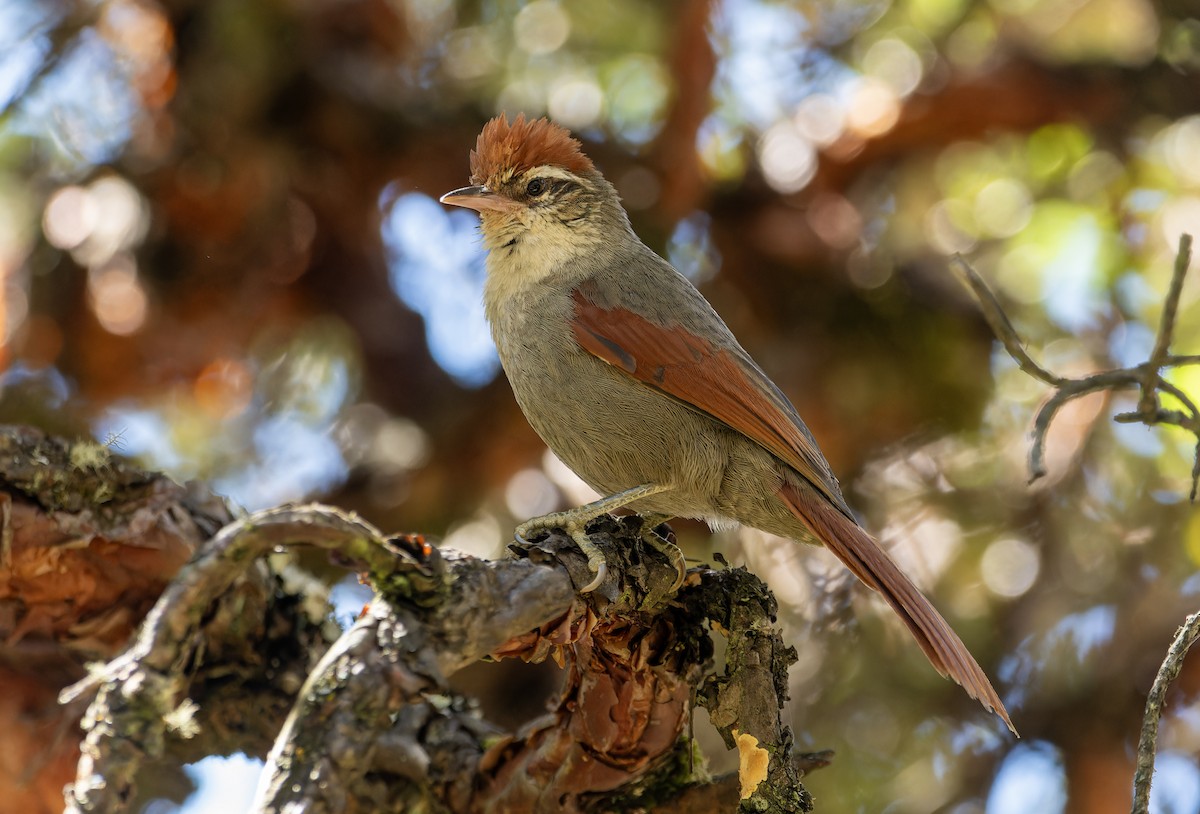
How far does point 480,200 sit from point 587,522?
1.66 m

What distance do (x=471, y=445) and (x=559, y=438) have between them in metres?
1.71

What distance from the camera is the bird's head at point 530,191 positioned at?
4.50 meters

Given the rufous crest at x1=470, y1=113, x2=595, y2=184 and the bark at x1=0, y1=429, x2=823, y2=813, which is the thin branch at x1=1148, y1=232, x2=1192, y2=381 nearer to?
the bark at x1=0, y1=429, x2=823, y2=813

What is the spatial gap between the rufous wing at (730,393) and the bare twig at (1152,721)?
111cm

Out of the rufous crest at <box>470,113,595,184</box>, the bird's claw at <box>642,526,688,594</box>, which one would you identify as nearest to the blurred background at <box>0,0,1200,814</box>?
the rufous crest at <box>470,113,595,184</box>

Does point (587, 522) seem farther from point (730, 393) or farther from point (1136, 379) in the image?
point (1136, 379)

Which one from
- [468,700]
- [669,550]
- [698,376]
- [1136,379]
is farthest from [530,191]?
[1136,379]

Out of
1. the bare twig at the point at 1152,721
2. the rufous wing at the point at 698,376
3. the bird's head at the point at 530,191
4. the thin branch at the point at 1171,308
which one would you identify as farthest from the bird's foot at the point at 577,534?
the bird's head at the point at 530,191

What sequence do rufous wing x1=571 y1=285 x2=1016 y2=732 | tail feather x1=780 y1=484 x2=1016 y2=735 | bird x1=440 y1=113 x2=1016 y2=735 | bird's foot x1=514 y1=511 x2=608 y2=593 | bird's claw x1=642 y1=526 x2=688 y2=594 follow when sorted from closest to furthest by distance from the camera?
1. bird's foot x1=514 y1=511 x2=608 y2=593
2. bird's claw x1=642 y1=526 x2=688 y2=594
3. tail feather x1=780 y1=484 x2=1016 y2=735
4. rufous wing x1=571 y1=285 x2=1016 y2=732
5. bird x1=440 y1=113 x2=1016 y2=735

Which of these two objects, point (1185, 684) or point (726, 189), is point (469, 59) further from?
point (1185, 684)

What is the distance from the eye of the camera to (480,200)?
449cm

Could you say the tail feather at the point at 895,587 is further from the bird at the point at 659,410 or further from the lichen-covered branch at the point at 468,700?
the lichen-covered branch at the point at 468,700

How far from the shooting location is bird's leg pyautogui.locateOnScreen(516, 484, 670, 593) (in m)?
2.71

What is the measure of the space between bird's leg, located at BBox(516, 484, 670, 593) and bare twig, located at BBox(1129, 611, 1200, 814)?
1151 millimetres
